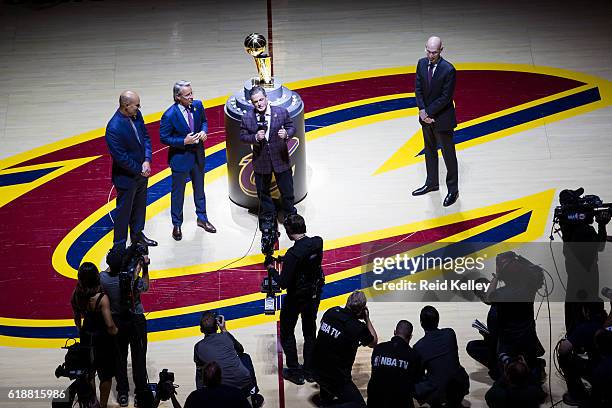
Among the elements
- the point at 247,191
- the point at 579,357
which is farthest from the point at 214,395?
the point at 247,191

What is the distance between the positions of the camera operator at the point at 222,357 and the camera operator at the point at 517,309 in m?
1.93

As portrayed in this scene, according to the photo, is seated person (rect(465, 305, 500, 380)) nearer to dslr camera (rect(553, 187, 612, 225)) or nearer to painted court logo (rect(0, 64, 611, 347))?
dslr camera (rect(553, 187, 612, 225))

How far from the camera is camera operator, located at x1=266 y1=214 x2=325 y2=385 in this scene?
9375mm

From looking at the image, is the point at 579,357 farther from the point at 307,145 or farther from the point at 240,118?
the point at 307,145

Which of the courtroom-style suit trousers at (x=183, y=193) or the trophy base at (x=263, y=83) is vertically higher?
the trophy base at (x=263, y=83)

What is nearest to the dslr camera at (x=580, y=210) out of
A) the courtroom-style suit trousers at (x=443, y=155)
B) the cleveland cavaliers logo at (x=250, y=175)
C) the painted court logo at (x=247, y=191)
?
the painted court logo at (x=247, y=191)

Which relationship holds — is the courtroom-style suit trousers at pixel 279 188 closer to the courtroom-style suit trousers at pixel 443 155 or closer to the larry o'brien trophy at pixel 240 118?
the larry o'brien trophy at pixel 240 118

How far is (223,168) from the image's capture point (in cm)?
1239

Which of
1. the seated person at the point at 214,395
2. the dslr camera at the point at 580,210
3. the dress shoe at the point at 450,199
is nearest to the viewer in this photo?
the seated person at the point at 214,395

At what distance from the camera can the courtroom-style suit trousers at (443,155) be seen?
11.5m

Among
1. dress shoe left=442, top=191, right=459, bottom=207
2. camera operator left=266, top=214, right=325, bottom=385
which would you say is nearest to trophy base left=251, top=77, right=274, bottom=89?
dress shoe left=442, top=191, right=459, bottom=207

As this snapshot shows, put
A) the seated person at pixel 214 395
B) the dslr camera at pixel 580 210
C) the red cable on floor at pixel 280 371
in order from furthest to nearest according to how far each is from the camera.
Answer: the dslr camera at pixel 580 210 → the red cable on floor at pixel 280 371 → the seated person at pixel 214 395

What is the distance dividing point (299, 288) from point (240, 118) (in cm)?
231

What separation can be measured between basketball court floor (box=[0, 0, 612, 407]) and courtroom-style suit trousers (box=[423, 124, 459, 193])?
0.67 feet
